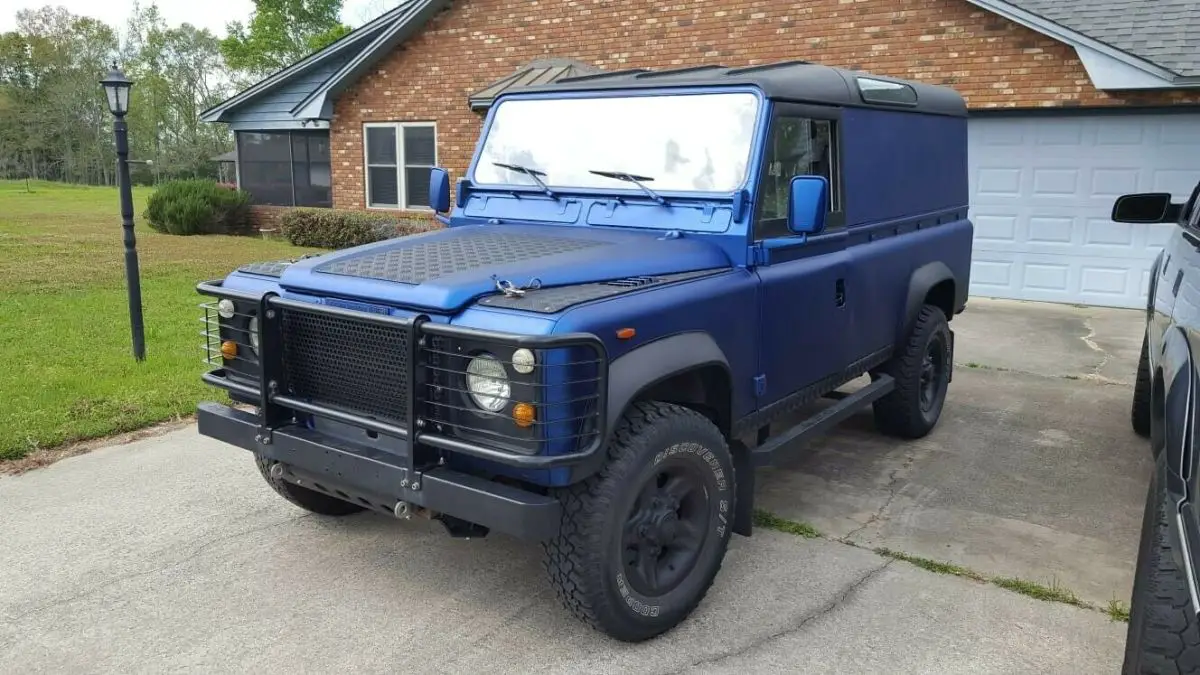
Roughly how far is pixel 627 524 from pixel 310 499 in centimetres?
187

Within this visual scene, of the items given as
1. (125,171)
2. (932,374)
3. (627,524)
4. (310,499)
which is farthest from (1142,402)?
(125,171)

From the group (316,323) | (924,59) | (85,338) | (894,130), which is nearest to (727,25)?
(924,59)

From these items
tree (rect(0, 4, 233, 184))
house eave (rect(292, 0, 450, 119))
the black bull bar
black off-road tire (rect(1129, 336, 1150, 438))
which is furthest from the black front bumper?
tree (rect(0, 4, 233, 184))

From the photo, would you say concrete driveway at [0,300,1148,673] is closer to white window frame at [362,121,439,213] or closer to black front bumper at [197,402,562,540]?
black front bumper at [197,402,562,540]

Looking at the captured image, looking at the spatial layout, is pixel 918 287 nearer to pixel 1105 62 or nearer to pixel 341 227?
pixel 1105 62

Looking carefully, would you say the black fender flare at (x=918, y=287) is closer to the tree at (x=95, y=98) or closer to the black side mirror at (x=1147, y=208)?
the black side mirror at (x=1147, y=208)

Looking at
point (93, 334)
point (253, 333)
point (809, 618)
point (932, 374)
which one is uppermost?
point (253, 333)

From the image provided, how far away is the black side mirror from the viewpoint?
510 centimetres

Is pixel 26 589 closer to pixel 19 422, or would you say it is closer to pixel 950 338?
pixel 19 422

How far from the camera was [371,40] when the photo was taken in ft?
53.9

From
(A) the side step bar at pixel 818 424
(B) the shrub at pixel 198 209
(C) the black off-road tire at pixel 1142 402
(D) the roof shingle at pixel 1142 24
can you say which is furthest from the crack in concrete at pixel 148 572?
(B) the shrub at pixel 198 209

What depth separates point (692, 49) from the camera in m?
13.0

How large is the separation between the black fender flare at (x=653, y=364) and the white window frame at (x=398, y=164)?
12.7 metres

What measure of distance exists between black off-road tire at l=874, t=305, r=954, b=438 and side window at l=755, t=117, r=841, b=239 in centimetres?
139
